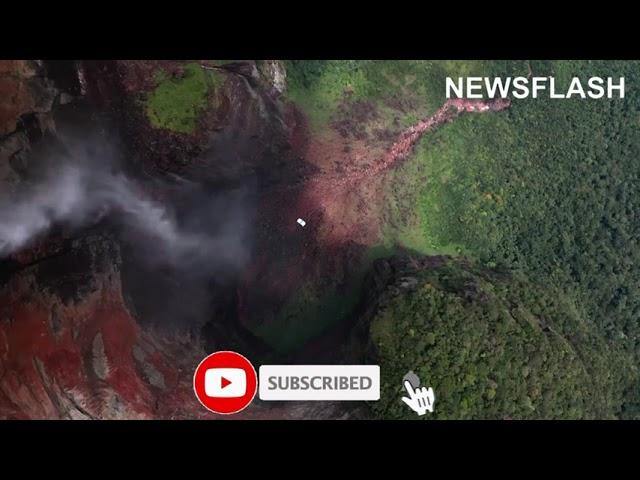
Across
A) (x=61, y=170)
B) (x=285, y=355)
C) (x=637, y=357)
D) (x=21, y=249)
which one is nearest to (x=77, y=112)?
(x=61, y=170)

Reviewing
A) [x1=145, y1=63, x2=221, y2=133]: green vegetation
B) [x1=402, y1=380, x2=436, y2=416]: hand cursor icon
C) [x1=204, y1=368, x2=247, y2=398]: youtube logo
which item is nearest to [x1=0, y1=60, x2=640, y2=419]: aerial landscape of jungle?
[x1=145, y1=63, x2=221, y2=133]: green vegetation

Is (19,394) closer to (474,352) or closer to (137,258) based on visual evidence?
(137,258)

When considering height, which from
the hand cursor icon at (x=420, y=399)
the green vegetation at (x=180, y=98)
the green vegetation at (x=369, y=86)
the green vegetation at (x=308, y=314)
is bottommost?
the hand cursor icon at (x=420, y=399)

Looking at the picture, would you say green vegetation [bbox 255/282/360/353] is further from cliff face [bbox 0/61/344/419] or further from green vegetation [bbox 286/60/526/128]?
green vegetation [bbox 286/60/526/128]

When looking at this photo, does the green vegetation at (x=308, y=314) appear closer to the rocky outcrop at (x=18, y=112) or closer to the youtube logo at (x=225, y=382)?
the youtube logo at (x=225, y=382)

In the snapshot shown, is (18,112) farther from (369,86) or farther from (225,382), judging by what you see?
(369,86)

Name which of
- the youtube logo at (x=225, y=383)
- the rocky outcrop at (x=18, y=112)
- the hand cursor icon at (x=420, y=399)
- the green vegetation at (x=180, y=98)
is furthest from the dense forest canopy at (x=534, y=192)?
the rocky outcrop at (x=18, y=112)
